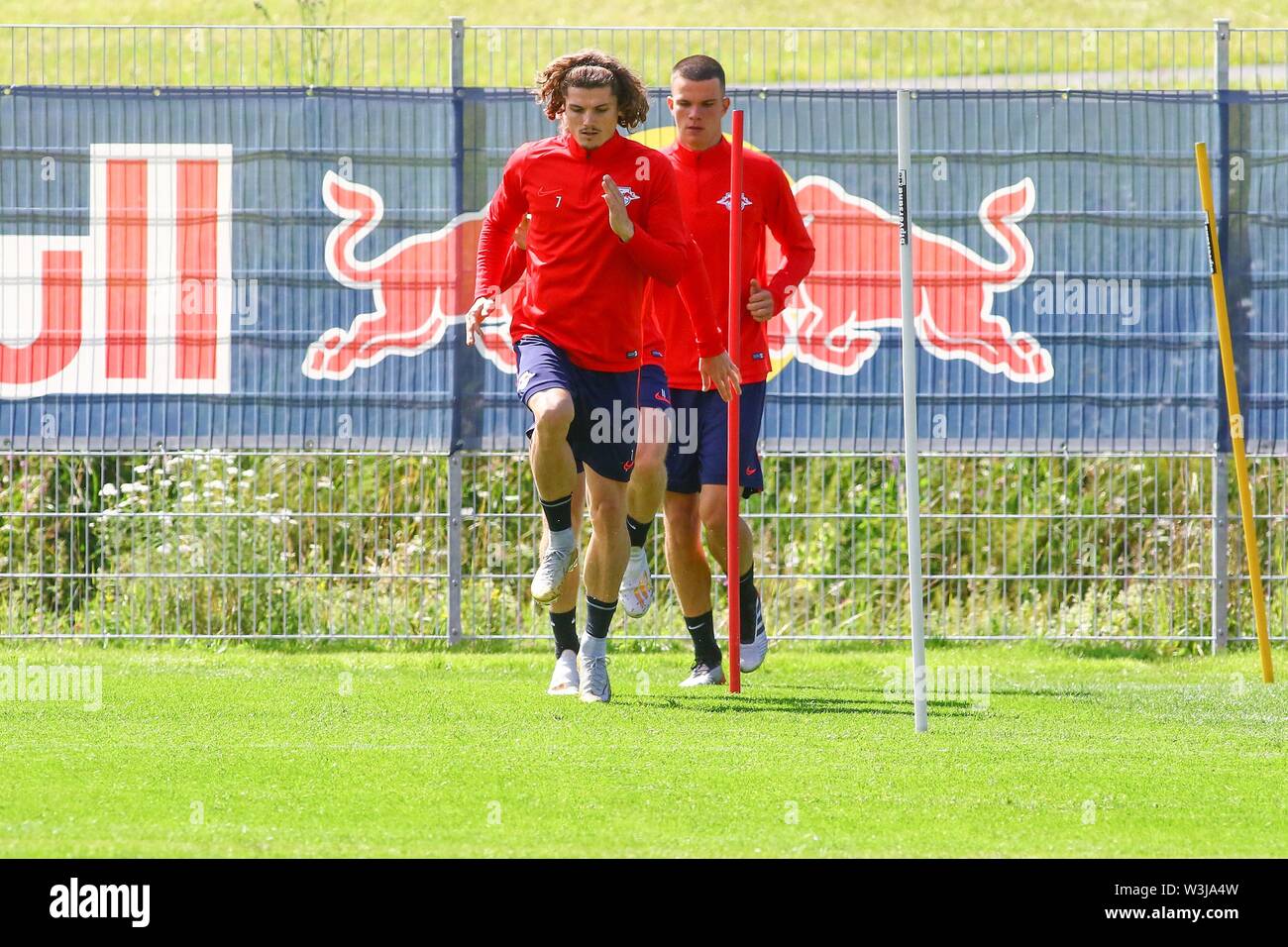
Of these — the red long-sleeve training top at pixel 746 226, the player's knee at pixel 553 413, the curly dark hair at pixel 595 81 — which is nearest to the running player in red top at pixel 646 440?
the red long-sleeve training top at pixel 746 226

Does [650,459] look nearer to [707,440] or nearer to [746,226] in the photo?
[707,440]

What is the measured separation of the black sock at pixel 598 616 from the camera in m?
7.38

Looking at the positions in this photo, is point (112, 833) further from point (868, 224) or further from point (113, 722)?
point (868, 224)

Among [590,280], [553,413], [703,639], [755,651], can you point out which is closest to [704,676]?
[703,639]

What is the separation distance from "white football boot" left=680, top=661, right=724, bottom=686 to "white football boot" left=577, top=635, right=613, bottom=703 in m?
0.72

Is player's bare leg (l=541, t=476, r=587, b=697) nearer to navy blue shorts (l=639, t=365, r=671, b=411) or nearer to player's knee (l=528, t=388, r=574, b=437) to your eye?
navy blue shorts (l=639, t=365, r=671, b=411)

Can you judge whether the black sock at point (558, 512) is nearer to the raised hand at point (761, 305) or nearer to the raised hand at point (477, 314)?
the raised hand at point (477, 314)

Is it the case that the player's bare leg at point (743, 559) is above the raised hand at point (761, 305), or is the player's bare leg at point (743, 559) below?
below

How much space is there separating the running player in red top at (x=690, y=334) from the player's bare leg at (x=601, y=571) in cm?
68

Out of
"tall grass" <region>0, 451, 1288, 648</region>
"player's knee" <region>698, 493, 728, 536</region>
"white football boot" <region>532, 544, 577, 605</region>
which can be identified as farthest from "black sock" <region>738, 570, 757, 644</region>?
"white football boot" <region>532, 544, 577, 605</region>

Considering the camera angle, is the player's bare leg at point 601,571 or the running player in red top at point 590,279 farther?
the player's bare leg at point 601,571

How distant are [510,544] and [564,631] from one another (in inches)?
130

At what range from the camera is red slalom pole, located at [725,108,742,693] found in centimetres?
748

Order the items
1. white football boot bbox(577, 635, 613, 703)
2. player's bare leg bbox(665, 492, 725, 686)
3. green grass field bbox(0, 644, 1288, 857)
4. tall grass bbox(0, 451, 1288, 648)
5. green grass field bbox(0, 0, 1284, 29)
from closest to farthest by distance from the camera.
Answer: green grass field bbox(0, 644, 1288, 857)
white football boot bbox(577, 635, 613, 703)
player's bare leg bbox(665, 492, 725, 686)
tall grass bbox(0, 451, 1288, 648)
green grass field bbox(0, 0, 1284, 29)
